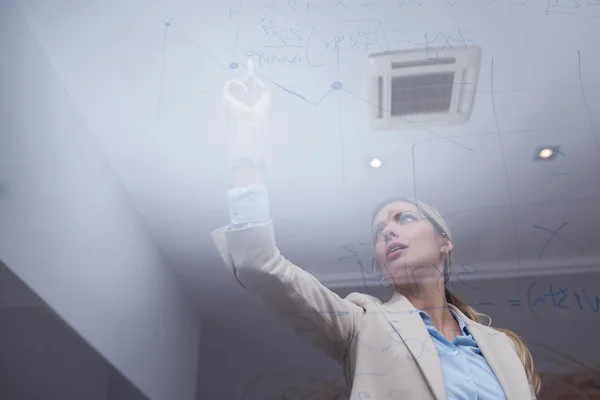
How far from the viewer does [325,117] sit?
38.9 inches

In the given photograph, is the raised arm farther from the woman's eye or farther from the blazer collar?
the woman's eye

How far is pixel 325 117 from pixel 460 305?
0.40m

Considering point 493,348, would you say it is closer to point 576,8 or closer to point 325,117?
point 325,117

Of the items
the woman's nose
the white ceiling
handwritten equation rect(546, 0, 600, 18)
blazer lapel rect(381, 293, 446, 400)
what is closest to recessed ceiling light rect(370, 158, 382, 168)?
the white ceiling

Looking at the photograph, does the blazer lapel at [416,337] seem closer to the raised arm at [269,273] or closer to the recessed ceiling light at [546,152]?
the raised arm at [269,273]

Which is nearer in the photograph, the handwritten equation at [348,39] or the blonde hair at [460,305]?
the blonde hair at [460,305]

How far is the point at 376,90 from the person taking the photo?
3.10 feet

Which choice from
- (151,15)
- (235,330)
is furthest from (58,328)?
(151,15)

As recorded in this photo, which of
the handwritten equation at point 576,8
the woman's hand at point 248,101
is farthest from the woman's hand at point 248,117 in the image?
the handwritten equation at point 576,8

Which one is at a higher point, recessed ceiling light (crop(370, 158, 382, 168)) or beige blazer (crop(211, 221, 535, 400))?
recessed ceiling light (crop(370, 158, 382, 168))

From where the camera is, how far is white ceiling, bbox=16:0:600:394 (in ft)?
2.96

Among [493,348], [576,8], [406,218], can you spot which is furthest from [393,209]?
[576,8]

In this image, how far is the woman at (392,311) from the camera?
0.77 meters

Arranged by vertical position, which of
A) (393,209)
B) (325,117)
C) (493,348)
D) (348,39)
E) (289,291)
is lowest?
(493,348)
